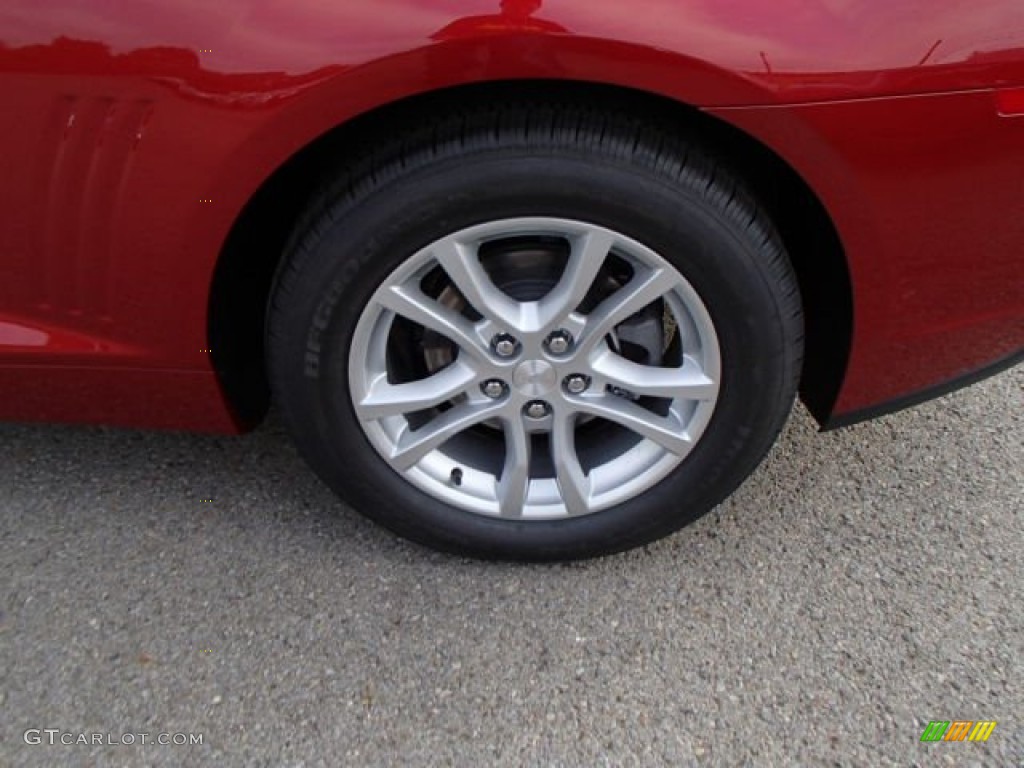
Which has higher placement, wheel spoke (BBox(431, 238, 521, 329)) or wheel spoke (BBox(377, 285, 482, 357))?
wheel spoke (BBox(431, 238, 521, 329))

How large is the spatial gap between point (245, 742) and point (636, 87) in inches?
53.9

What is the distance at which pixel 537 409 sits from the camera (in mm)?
1986

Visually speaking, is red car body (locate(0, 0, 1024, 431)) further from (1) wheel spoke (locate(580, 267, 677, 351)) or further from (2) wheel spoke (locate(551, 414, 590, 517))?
(2) wheel spoke (locate(551, 414, 590, 517))

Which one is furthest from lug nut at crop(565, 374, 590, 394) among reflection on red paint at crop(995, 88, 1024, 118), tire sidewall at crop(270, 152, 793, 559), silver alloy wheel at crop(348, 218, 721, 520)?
reflection on red paint at crop(995, 88, 1024, 118)

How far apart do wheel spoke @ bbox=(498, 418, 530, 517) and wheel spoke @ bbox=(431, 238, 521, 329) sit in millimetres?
243

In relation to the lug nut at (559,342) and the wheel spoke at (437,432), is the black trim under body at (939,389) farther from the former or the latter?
the wheel spoke at (437,432)

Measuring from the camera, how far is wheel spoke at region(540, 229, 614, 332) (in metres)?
1.75

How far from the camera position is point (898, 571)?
2.12 metres

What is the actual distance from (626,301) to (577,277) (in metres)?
→ 0.11

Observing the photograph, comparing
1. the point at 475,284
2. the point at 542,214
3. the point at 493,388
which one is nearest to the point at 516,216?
the point at 542,214

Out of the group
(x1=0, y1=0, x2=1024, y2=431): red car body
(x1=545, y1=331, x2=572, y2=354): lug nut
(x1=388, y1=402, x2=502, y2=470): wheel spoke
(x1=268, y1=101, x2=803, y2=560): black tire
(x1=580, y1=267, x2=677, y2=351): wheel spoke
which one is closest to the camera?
(x1=0, y1=0, x2=1024, y2=431): red car body

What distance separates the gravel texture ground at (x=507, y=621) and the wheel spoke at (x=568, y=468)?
20 centimetres
